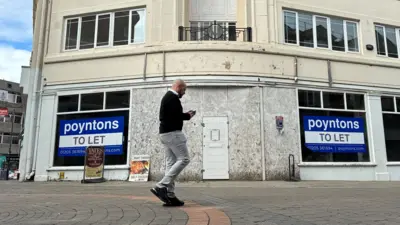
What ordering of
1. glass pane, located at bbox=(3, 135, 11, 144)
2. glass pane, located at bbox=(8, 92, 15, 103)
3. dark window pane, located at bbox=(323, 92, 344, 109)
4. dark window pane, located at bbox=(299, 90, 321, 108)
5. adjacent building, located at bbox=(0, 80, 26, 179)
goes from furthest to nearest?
glass pane, located at bbox=(8, 92, 15, 103) < glass pane, located at bbox=(3, 135, 11, 144) < adjacent building, located at bbox=(0, 80, 26, 179) < dark window pane, located at bbox=(323, 92, 344, 109) < dark window pane, located at bbox=(299, 90, 321, 108)

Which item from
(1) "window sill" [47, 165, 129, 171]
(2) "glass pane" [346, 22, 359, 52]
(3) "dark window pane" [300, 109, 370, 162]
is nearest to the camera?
(1) "window sill" [47, 165, 129, 171]

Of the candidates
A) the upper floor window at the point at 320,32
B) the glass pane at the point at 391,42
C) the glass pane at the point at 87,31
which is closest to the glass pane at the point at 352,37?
the upper floor window at the point at 320,32

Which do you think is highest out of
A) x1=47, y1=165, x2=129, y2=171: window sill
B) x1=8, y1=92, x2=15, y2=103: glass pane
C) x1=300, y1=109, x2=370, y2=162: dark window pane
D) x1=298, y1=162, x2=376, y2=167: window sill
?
x1=8, y1=92, x2=15, y2=103: glass pane

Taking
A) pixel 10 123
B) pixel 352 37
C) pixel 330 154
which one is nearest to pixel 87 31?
pixel 330 154

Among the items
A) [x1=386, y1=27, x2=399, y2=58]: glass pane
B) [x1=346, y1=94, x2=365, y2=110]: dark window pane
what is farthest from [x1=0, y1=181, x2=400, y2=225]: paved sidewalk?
[x1=386, y1=27, x2=399, y2=58]: glass pane

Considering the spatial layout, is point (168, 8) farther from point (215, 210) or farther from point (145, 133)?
point (215, 210)

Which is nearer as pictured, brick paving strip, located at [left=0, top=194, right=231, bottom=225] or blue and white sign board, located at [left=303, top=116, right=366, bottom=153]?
brick paving strip, located at [left=0, top=194, right=231, bottom=225]

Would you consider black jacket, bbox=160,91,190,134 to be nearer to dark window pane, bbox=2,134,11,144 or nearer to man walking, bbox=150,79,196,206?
man walking, bbox=150,79,196,206

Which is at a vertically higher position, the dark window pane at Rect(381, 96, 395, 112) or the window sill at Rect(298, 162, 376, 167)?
the dark window pane at Rect(381, 96, 395, 112)

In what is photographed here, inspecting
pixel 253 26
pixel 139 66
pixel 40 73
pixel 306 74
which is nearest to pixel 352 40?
pixel 306 74

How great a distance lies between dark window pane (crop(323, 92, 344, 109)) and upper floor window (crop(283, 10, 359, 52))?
2.04 meters

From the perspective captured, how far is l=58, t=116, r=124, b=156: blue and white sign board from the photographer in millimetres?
13445

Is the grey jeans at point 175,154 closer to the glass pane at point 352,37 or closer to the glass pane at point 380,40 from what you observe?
the glass pane at point 352,37

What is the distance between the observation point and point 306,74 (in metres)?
13.9
